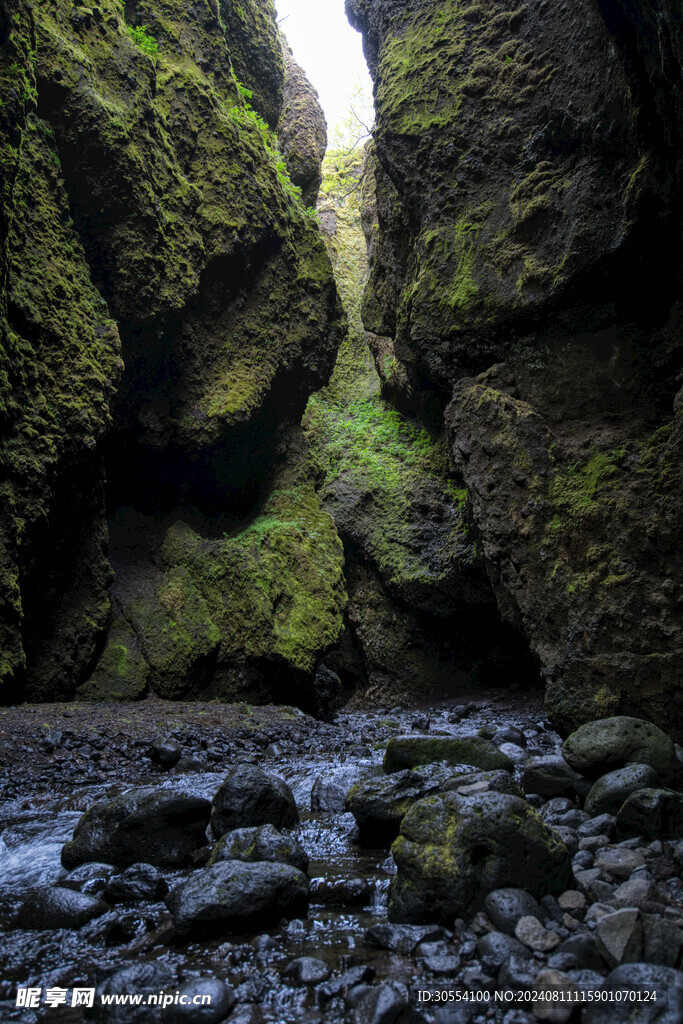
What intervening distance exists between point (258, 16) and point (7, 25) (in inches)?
434

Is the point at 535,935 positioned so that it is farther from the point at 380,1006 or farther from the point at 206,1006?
the point at 206,1006

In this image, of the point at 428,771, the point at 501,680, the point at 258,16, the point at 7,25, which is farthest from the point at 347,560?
the point at 258,16

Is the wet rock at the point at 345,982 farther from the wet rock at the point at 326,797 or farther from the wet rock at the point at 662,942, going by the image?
the wet rock at the point at 326,797

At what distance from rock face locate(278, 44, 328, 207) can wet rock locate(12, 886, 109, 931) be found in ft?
63.1

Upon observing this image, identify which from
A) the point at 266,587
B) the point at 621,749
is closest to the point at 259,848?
the point at 621,749

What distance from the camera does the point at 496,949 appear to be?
2.23 metres

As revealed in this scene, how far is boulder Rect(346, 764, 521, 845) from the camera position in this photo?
375 centimetres

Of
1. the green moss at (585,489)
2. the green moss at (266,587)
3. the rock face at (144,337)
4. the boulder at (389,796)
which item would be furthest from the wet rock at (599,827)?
the green moss at (266,587)

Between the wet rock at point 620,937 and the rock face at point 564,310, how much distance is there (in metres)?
→ 4.03

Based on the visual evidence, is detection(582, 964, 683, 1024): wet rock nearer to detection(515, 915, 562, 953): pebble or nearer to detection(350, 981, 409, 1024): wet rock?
detection(515, 915, 562, 953): pebble

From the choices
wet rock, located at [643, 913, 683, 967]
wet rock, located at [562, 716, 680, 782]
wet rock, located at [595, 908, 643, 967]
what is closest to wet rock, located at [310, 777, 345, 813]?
wet rock, located at [562, 716, 680, 782]

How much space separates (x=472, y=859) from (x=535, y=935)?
0.41 metres

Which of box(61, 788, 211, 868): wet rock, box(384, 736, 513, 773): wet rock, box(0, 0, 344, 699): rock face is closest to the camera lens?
box(61, 788, 211, 868): wet rock

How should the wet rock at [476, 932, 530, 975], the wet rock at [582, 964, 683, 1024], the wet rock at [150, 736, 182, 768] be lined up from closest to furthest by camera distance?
1. the wet rock at [582, 964, 683, 1024]
2. the wet rock at [476, 932, 530, 975]
3. the wet rock at [150, 736, 182, 768]
